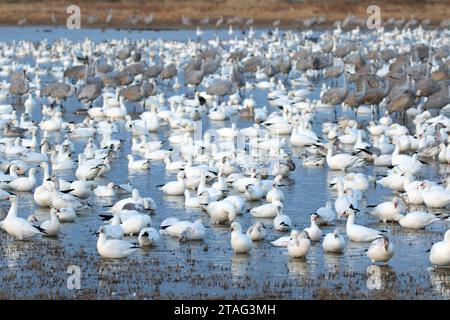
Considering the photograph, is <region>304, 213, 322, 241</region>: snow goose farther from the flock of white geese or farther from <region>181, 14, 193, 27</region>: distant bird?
<region>181, 14, 193, 27</region>: distant bird

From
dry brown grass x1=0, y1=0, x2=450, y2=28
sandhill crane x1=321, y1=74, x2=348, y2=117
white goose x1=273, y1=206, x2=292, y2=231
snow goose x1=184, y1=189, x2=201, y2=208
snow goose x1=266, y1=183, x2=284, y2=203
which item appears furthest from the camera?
dry brown grass x1=0, y1=0, x2=450, y2=28

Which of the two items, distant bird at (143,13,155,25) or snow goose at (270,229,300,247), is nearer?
snow goose at (270,229,300,247)

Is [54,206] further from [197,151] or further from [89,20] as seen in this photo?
[89,20]

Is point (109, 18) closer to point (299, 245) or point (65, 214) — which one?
point (65, 214)

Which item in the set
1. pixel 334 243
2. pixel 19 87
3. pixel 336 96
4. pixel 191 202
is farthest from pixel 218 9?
pixel 334 243

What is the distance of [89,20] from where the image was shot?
50.3m

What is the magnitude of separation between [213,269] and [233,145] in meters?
7.16

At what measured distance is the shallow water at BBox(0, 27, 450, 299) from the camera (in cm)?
1059

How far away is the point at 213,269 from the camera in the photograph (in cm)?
1154

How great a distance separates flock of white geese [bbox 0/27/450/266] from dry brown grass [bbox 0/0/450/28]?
16.6 m

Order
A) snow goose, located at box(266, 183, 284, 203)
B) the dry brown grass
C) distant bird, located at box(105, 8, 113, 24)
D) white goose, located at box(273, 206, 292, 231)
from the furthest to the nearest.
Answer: the dry brown grass → distant bird, located at box(105, 8, 113, 24) → snow goose, located at box(266, 183, 284, 203) → white goose, located at box(273, 206, 292, 231)

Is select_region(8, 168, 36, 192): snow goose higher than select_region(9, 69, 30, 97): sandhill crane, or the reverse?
select_region(8, 168, 36, 192): snow goose

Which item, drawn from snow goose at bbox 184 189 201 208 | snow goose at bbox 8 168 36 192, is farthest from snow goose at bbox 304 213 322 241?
snow goose at bbox 8 168 36 192
